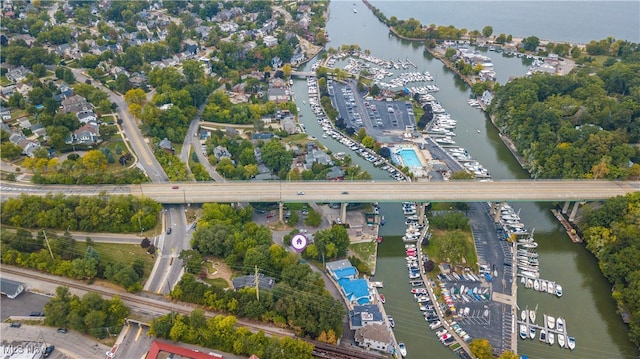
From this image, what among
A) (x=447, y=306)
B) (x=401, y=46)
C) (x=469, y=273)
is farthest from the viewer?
(x=401, y=46)

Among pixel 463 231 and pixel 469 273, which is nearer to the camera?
pixel 469 273

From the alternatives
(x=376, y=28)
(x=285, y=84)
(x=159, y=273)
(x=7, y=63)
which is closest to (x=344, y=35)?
(x=376, y=28)

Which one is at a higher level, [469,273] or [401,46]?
[401,46]

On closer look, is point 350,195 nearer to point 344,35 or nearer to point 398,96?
point 398,96

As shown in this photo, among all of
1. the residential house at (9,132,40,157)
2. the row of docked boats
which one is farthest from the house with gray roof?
the residential house at (9,132,40,157)

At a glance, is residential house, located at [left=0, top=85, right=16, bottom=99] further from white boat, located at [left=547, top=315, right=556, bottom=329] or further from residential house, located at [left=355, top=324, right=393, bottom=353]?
white boat, located at [left=547, top=315, right=556, bottom=329]

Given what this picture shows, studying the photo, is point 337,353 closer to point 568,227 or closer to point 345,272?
point 345,272

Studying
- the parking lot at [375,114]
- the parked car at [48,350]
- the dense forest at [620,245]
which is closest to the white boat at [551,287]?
the dense forest at [620,245]
